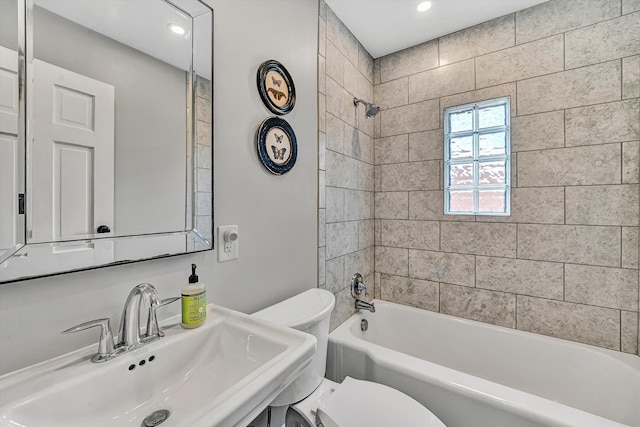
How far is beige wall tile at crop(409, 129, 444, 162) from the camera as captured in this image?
2.08 metres

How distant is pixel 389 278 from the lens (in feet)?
7.68

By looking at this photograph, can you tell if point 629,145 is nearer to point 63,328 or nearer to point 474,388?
point 474,388

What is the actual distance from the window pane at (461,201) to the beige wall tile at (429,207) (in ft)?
0.19

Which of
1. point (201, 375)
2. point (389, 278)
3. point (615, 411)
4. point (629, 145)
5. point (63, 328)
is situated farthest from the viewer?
point (389, 278)

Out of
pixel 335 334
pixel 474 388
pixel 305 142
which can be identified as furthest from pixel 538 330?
pixel 305 142

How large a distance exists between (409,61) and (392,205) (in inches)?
47.5

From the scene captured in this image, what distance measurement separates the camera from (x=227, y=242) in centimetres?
112

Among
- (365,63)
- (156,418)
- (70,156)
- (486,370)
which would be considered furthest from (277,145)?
(486,370)

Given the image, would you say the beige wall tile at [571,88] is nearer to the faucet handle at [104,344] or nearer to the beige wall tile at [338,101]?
the beige wall tile at [338,101]

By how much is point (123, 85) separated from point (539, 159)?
7.40 ft

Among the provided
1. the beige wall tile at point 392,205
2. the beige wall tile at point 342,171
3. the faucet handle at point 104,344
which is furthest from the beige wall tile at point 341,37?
the faucet handle at point 104,344

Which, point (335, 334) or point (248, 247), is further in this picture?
point (335, 334)

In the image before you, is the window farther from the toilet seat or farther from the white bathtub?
the toilet seat

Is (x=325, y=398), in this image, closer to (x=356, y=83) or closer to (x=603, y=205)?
(x=603, y=205)
